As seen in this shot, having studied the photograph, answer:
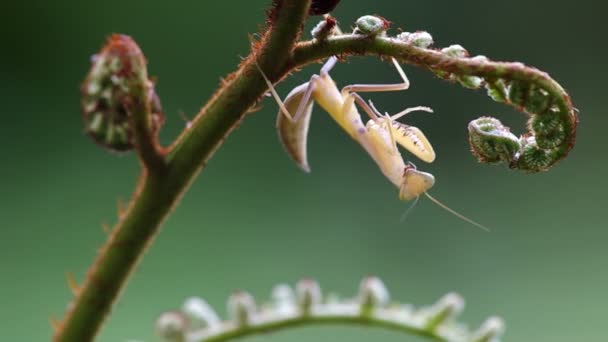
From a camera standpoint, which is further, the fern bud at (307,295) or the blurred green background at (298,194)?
the blurred green background at (298,194)

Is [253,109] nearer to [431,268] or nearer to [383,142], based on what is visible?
[383,142]

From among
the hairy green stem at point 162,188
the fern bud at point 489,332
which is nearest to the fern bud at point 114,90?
the hairy green stem at point 162,188

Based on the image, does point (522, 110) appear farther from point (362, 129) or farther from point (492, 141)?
point (362, 129)

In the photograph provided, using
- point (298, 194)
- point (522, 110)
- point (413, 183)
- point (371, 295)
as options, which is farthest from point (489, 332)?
point (298, 194)

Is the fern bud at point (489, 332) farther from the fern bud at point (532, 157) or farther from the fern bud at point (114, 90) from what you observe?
the fern bud at point (114, 90)

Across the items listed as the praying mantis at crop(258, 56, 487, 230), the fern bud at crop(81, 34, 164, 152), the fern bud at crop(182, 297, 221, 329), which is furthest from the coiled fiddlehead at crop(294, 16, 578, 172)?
the praying mantis at crop(258, 56, 487, 230)
